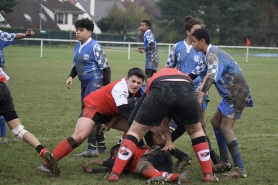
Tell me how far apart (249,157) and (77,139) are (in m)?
2.62

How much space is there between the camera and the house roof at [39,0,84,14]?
257 feet

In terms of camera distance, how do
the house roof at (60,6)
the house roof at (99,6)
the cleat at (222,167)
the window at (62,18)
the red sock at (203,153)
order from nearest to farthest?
the red sock at (203,153) → the cleat at (222,167) → the house roof at (60,6) → the window at (62,18) → the house roof at (99,6)

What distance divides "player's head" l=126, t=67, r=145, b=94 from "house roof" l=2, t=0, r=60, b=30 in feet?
209

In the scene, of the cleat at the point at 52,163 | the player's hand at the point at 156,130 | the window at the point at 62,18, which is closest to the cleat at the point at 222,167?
the player's hand at the point at 156,130

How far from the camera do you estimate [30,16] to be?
72625mm

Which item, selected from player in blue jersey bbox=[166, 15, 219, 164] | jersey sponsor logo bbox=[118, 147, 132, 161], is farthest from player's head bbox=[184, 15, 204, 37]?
jersey sponsor logo bbox=[118, 147, 132, 161]

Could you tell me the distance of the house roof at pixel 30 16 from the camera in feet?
229

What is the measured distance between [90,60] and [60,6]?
243ft

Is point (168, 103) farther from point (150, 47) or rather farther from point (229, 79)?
point (150, 47)

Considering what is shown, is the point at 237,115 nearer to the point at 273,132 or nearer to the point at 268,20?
the point at 273,132

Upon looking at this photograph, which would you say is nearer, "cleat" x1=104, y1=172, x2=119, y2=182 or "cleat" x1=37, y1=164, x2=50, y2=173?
"cleat" x1=104, y1=172, x2=119, y2=182

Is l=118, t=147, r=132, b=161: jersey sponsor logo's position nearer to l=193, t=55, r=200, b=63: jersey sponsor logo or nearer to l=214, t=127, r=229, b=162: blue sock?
l=214, t=127, r=229, b=162: blue sock

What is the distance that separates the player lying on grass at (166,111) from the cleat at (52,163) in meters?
0.61

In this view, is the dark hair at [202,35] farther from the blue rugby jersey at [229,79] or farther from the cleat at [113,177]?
the cleat at [113,177]
